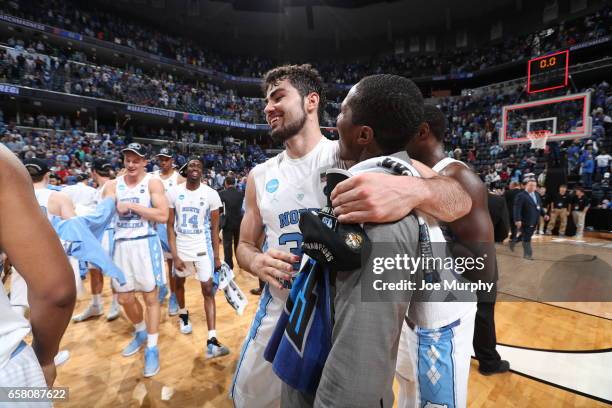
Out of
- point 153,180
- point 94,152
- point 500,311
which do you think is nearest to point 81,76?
point 94,152

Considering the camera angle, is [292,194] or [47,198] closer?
[292,194]

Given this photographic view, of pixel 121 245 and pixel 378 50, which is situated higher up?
pixel 378 50

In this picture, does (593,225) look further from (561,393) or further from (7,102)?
(7,102)

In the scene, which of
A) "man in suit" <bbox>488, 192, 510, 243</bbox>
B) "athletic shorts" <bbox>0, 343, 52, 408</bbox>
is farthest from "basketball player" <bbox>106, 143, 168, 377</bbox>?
"man in suit" <bbox>488, 192, 510, 243</bbox>

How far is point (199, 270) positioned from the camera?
13.2 feet

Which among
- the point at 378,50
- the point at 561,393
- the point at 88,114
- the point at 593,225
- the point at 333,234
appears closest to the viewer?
the point at 333,234

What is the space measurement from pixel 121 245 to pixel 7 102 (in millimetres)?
20757

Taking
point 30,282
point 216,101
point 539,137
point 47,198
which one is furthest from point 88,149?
point 539,137

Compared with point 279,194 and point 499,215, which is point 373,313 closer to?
point 279,194

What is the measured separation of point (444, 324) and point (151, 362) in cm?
296

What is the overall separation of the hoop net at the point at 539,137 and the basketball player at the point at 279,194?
1463cm

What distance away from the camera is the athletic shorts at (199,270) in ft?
13.1

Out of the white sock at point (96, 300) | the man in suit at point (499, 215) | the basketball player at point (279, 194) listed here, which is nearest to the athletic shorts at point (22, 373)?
the basketball player at point (279, 194)

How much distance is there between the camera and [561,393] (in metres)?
2.82
